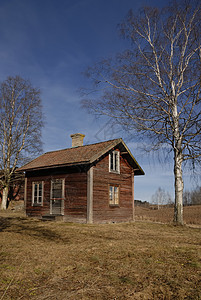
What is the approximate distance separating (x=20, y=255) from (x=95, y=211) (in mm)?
9725

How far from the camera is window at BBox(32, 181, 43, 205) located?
19.5 metres

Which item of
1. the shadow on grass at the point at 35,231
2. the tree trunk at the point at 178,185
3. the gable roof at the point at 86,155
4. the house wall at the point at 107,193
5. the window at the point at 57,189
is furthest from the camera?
the window at the point at 57,189

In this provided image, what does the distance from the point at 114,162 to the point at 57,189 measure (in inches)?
173

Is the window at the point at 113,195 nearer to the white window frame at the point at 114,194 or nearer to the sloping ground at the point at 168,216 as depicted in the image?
the white window frame at the point at 114,194

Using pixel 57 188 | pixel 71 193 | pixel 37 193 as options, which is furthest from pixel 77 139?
pixel 71 193

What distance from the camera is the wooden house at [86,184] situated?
16.3 m

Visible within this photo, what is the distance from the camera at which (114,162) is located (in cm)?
1859

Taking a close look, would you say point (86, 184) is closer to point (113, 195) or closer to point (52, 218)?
point (113, 195)

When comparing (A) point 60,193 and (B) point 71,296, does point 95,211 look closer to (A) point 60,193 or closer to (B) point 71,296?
(A) point 60,193

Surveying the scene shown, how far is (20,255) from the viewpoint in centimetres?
686

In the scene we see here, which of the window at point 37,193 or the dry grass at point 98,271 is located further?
the window at point 37,193

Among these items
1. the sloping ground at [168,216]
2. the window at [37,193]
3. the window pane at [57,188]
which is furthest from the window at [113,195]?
the window at [37,193]

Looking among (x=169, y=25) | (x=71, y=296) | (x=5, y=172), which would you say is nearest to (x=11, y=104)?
(x=5, y=172)

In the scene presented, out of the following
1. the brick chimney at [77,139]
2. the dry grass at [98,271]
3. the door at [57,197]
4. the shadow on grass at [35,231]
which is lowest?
the shadow on grass at [35,231]
